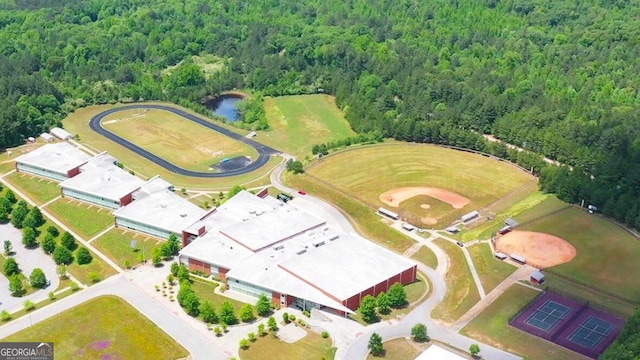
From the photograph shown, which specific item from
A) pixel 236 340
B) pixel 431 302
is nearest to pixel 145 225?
pixel 236 340

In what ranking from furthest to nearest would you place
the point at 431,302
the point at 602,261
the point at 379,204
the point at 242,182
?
the point at 242,182
the point at 379,204
the point at 602,261
the point at 431,302

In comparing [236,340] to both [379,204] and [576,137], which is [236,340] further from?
[576,137]

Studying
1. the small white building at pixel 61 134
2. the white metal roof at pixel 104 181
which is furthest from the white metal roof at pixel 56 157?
the small white building at pixel 61 134

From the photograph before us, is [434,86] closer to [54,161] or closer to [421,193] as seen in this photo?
[421,193]

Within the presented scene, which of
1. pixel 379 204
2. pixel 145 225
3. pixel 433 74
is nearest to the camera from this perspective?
pixel 145 225

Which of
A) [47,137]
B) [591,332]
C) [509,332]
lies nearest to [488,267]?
[509,332]

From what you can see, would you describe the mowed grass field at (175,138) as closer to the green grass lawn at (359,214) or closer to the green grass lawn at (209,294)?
the green grass lawn at (359,214)
